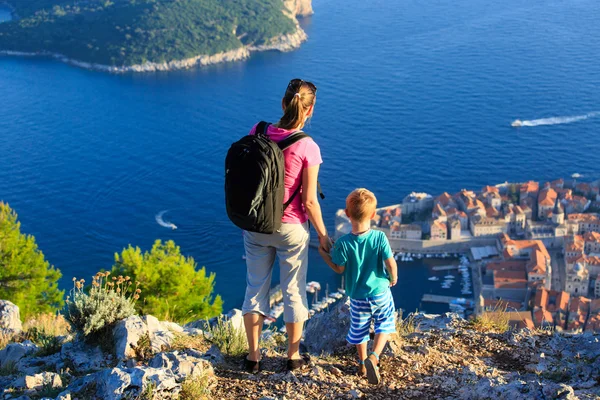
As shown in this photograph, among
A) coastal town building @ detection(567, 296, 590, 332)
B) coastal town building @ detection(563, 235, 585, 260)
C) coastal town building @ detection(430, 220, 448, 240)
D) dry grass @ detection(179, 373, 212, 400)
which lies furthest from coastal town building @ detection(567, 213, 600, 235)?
dry grass @ detection(179, 373, 212, 400)

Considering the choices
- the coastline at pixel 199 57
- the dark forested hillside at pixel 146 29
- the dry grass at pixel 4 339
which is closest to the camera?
the dry grass at pixel 4 339

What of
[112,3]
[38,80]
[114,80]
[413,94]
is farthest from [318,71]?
[112,3]

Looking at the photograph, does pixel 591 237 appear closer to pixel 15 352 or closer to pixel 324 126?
pixel 324 126

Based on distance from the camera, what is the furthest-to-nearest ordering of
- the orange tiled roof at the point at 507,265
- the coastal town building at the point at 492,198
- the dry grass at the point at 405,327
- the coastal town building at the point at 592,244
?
the coastal town building at the point at 492,198 < the coastal town building at the point at 592,244 < the orange tiled roof at the point at 507,265 < the dry grass at the point at 405,327

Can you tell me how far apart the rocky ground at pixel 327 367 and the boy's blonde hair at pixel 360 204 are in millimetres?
997

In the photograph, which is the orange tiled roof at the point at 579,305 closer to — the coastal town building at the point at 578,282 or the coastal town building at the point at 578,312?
the coastal town building at the point at 578,312

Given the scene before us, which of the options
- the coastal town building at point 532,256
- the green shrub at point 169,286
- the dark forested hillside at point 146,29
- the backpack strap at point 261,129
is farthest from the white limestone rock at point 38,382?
the dark forested hillside at point 146,29

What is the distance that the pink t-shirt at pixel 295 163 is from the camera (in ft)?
12.5

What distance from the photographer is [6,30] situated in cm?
7438

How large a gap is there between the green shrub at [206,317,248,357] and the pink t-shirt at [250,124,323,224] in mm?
1047

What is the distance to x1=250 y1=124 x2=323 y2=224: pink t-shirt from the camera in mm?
3814

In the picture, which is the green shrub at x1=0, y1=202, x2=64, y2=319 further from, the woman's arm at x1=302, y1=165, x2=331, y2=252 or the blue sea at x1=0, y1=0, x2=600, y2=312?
the blue sea at x1=0, y1=0, x2=600, y2=312

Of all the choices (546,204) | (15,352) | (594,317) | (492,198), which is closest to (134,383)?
(15,352)

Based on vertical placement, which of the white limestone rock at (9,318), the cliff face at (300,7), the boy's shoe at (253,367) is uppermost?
the cliff face at (300,7)
